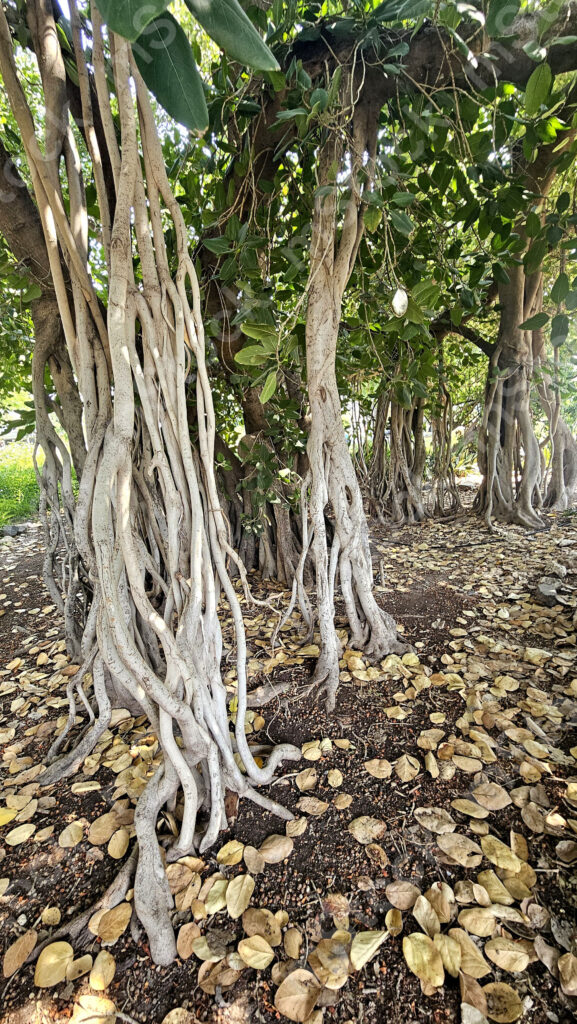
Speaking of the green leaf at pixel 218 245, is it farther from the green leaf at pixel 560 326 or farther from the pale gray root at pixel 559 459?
the pale gray root at pixel 559 459

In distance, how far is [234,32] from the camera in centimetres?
38

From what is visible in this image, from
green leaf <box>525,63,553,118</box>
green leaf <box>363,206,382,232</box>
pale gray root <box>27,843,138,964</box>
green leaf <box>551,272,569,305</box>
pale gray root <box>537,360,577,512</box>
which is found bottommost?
pale gray root <box>27,843,138,964</box>

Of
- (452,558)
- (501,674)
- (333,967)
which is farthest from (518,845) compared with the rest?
(452,558)

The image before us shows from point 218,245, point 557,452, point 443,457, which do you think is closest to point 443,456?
point 443,457

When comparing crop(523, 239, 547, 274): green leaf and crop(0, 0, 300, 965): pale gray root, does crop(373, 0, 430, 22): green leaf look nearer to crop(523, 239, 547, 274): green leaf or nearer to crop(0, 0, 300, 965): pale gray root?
crop(0, 0, 300, 965): pale gray root

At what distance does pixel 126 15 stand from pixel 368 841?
112cm

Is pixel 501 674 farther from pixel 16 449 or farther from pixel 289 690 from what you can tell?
pixel 16 449

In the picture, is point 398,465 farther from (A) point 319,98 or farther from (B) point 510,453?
(A) point 319,98

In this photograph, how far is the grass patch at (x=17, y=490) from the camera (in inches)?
164

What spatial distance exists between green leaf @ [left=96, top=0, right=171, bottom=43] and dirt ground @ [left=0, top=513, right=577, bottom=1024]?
42.6 inches

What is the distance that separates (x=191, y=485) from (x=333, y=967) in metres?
0.80

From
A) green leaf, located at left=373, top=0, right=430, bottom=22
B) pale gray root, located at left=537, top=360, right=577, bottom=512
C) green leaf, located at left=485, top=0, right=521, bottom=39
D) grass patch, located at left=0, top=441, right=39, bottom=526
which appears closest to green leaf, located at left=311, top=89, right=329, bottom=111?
green leaf, located at left=373, top=0, right=430, bottom=22

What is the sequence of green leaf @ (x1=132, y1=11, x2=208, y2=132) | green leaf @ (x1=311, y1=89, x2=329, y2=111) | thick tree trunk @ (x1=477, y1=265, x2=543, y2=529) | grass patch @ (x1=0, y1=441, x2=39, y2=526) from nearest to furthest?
green leaf @ (x1=132, y1=11, x2=208, y2=132) < green leaf @ (x1=311, y1=89, x2=329, y2=111) < thick tree trunk @ (x1=477, y1=265, x2=543, y2=529) < grass patch @ (x1=0, y1=441, x2=39, y2=526)

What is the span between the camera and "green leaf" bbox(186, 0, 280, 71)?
1.22 feet
